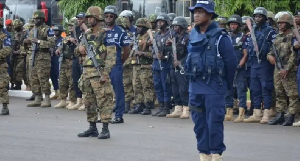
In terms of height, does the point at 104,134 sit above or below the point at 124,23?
below

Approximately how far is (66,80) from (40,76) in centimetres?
60

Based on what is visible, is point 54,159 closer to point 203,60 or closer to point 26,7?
point 203,60

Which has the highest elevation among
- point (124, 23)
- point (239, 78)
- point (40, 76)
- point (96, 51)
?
→ point (124, 23)

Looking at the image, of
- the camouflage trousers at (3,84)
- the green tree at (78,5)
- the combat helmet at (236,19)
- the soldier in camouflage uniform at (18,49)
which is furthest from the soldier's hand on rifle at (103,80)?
the green tree at (78,5)

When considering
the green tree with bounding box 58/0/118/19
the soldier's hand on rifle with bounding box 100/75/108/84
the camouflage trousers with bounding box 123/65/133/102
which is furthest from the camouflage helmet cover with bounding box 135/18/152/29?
the green tree with bounding box 58/0/118/19

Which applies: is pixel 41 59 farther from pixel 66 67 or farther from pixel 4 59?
pixel 4 59

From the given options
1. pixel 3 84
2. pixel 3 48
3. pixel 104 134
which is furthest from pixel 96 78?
pixel 3 84

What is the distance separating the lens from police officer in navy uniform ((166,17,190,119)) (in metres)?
14.8

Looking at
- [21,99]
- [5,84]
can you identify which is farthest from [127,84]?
[21,99]

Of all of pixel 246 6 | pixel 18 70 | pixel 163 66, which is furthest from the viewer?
pixel 18 70

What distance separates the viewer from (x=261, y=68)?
14047mm

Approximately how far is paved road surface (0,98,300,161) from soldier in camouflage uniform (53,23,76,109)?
1.99 meters

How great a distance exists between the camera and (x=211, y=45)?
8.58 metres

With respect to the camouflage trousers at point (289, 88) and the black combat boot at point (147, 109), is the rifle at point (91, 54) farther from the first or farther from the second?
the black combat boot at point (147, 109)
